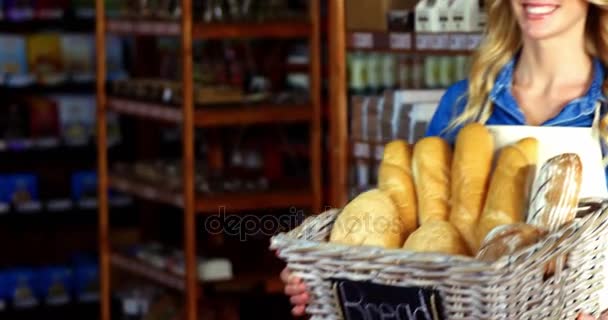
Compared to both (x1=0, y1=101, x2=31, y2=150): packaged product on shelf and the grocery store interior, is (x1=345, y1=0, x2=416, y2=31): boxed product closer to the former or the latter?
the grocery store interior

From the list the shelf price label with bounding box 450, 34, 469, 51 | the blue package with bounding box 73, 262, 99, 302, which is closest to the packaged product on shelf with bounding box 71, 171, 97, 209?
the blue package with bounding box 73, 262, 99, 302

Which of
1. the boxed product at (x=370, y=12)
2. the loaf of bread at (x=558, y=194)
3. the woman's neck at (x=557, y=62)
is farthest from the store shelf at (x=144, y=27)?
the loaf of bread at (x=558, y=194)

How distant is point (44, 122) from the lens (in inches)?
229

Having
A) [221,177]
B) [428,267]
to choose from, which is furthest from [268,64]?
[428,267]

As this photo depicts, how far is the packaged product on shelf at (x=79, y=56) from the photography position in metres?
5.89

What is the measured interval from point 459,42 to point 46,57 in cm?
299

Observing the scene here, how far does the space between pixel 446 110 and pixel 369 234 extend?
668 mm

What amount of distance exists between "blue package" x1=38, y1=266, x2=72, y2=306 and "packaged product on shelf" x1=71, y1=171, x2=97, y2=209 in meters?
0.34

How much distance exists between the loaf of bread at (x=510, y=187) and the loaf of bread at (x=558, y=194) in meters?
0.07

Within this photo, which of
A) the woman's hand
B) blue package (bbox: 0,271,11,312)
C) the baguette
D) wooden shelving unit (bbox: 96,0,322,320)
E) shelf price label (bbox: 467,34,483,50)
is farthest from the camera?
blue package (bbox: 0,271,11,312)

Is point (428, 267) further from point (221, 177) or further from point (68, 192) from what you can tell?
point (68, 192)

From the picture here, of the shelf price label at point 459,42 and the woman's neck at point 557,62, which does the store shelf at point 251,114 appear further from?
the woman's neck at point 557,62

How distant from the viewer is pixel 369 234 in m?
1.85

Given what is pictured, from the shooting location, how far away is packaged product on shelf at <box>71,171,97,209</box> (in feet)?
19.2
